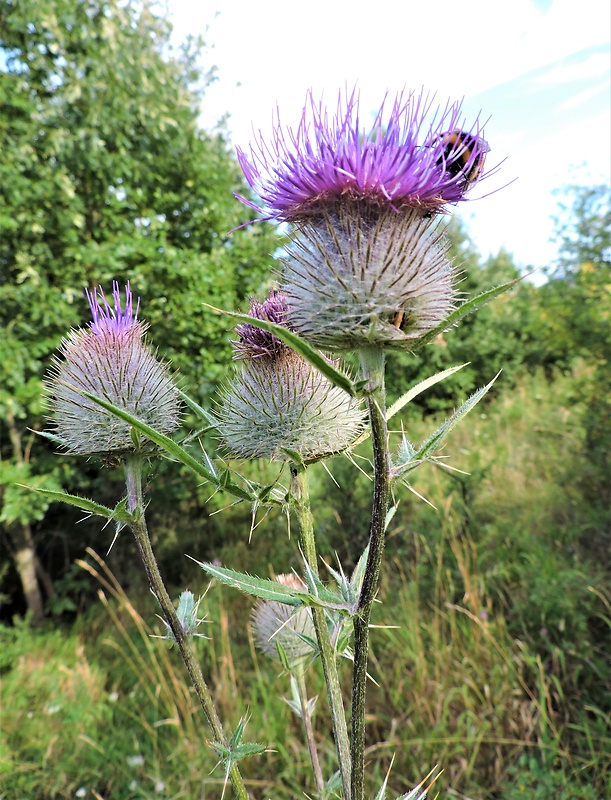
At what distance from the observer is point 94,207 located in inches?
277

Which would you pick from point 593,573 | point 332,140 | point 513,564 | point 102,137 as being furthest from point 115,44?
point 593,573

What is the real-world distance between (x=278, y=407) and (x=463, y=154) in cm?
103

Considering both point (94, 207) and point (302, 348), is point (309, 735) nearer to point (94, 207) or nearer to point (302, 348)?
point (302, 348)

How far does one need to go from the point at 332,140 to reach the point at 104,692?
6.32 meters

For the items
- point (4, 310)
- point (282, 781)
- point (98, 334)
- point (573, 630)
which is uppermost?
point (4, 310)

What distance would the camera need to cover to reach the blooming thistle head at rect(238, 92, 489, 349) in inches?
55.7

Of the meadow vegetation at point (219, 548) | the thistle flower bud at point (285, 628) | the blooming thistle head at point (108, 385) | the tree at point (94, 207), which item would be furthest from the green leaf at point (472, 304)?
the tree at point (94, 207)

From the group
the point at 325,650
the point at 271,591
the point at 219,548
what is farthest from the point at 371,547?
the point at 219,548

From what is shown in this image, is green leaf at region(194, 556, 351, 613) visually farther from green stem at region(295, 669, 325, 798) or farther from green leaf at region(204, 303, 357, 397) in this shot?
green stem at region(295, 669, 325, 798)

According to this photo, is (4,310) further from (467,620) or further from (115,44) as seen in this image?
(467,620)

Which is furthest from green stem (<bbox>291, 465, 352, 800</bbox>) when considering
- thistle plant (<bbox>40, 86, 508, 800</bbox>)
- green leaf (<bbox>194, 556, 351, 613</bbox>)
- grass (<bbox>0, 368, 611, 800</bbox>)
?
grass (<bbox>0, 368, 611, 800</bbox>)

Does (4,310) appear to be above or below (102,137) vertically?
below

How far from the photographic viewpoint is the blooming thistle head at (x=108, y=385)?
1935 millimetres

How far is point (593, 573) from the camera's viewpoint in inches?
194
